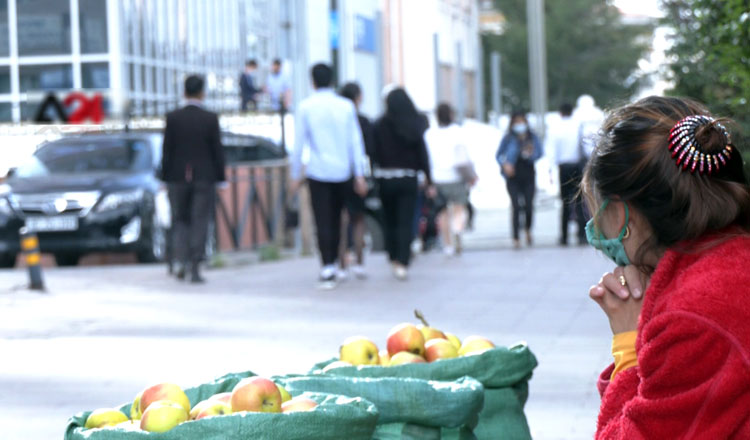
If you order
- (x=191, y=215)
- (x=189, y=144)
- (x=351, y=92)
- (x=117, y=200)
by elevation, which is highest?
(x=351, y=92)

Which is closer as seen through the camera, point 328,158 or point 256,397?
point 256,397

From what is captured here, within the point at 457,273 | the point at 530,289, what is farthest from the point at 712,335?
the point at 457,273

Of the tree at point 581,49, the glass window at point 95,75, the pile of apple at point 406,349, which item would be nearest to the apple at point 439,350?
the pile of apple at point 406,349

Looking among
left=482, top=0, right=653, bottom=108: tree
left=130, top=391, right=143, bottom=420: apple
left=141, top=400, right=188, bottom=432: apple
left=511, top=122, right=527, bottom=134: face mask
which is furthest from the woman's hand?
left=482, top=0, right=653, bottom=108: tree

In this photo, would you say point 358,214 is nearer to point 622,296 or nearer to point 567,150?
point 567,150

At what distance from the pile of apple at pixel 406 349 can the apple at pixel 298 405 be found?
30.4 inches

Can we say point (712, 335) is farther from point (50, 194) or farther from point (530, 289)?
point (50, 194)

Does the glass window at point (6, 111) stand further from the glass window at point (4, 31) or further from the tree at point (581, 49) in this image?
the tree at point (581, 49)

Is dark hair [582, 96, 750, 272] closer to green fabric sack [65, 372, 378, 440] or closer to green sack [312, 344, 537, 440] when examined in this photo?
green fabric sack [65, 372, 378, 440]

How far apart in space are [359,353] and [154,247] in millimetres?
11821

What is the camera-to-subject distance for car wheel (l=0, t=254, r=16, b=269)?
16.8m

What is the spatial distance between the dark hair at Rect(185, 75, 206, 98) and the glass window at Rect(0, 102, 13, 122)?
17412 millimetres

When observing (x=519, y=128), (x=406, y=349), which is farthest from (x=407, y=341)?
(x=519, y=128)

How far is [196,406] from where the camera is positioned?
3990mm
